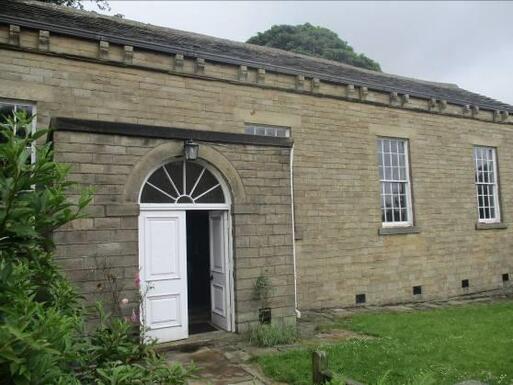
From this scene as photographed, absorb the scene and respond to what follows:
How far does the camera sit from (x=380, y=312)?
10938mm

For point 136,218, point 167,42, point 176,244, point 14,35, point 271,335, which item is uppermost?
point 167,42

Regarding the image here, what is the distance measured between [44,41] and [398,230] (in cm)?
1025

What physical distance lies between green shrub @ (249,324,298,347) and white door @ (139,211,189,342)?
1.31 meters

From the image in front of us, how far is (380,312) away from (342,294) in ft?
3.51

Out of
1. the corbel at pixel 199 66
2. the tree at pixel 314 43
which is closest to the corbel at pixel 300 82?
the corbel at pixel 199 66

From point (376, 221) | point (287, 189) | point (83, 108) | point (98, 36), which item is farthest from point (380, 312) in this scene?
point (98, 36)

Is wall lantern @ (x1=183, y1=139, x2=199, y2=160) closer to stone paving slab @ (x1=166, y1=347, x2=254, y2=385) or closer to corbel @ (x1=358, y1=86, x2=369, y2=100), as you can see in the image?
stone paving slab @ (x1=166, y1=347, x2=254, y2=385)

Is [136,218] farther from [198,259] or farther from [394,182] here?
[394,182]

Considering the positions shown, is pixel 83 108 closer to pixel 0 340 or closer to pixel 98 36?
pixel 98 36

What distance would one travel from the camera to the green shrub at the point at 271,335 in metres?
7.54

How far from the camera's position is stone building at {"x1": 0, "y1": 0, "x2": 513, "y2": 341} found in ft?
24.9

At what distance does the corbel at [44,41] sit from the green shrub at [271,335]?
6894 millimetres

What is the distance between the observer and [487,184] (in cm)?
1499

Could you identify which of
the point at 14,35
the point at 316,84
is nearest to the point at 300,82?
the point at 316,84
